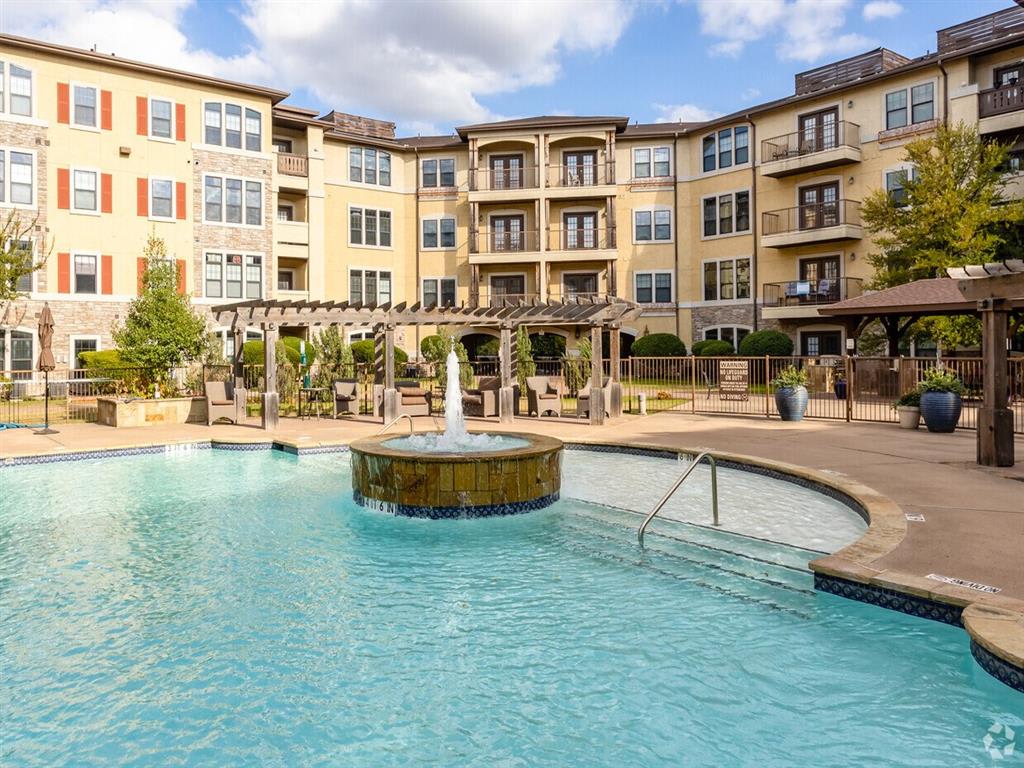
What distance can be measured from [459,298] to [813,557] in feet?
101

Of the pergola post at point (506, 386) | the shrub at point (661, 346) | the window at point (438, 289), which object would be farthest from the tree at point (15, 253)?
the shrub at point (661, 346)

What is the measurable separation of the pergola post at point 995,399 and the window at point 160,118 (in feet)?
93.5

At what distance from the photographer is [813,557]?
23.1 ft

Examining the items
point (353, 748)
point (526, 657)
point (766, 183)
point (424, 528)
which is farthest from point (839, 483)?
point (766, 183)

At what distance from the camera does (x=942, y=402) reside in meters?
14.9

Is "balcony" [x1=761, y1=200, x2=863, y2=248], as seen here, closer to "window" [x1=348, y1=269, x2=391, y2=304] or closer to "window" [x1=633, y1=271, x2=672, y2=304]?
"window" [x1=633, y1=271, x2=672, y2=304]

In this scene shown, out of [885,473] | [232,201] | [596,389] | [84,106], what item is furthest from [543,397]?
[84,106]

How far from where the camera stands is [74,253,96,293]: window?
2733cm

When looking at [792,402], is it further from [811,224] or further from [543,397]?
[811,224]

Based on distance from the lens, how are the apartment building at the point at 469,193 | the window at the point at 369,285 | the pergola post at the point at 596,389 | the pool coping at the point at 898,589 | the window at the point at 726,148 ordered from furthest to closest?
the window at the point at 369,285 → the window at the point at 726,148 → the apartment building at the point at 469,193 → the pergola post at the point at 596,389 → the pool coping at the point at 898,589

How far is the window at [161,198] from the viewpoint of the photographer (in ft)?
94.4

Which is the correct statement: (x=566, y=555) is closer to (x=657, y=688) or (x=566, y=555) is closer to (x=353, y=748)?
(x=657, y=688)

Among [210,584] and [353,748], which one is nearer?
[353,748]

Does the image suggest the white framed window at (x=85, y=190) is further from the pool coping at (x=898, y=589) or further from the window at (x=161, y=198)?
the pool coping at (x=898, y=589)
